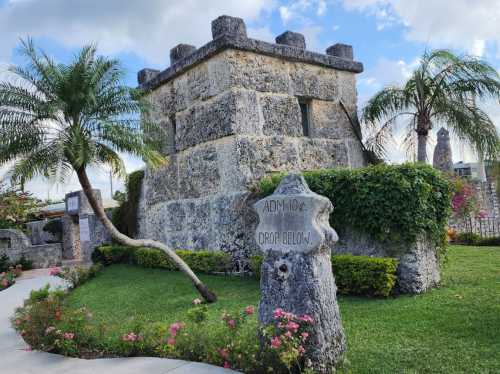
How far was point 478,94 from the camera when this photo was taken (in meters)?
12.1

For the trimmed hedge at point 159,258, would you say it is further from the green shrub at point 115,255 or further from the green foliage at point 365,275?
the green foliage at point 365,275

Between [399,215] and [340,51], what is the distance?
6.56 m

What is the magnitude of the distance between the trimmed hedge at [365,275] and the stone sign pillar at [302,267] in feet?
9.38

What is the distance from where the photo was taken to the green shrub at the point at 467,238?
14680 mm

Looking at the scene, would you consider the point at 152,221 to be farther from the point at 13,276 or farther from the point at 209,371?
the point at 209,371

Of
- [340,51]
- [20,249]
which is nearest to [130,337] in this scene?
[340,51]

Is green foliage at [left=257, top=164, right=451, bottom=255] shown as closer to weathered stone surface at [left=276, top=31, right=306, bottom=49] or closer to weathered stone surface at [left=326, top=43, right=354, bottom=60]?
weathered stone surface at [left=276, top=31, right=306, bottom=49]

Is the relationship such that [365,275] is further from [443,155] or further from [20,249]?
[20,249]

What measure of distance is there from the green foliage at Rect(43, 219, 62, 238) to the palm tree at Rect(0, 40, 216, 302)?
44.7 feet

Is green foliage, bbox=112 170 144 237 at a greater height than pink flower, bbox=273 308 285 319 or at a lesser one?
greater

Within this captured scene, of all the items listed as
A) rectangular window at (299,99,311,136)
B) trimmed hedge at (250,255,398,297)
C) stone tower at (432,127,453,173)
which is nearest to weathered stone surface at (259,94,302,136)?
rectangular window at (299,99,311,136)

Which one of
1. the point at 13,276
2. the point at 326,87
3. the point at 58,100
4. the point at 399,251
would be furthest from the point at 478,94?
the point at 13,276

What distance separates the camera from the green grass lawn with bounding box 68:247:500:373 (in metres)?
4.69

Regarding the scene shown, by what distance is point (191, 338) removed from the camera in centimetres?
537
